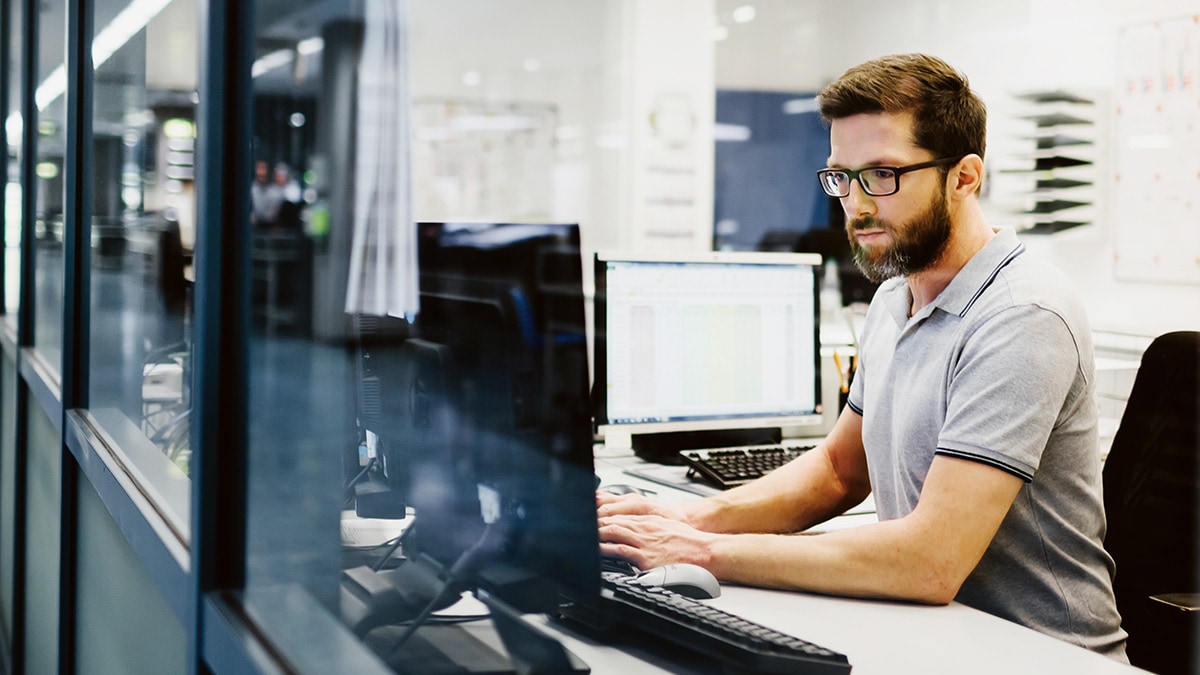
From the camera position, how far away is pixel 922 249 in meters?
1.44

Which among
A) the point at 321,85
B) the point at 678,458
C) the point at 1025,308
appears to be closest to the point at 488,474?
the point at 321,85

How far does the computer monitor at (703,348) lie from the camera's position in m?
1.93

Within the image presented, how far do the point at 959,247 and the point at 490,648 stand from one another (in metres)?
0.88

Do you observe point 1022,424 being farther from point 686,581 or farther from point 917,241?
point 686,581

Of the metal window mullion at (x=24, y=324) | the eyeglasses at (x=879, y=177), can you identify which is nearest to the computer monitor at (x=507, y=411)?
the eyeglasses at (x=879, y=177)

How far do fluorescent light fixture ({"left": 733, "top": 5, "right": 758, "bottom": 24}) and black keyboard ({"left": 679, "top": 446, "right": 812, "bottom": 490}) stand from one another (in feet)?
15.4

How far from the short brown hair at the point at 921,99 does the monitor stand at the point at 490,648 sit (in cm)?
86

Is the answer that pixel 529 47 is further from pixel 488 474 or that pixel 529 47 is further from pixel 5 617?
pixel 488 474

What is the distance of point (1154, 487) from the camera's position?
171 cm

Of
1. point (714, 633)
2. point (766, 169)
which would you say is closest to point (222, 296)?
point (714, 633)

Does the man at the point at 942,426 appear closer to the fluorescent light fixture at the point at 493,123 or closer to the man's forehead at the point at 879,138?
the man's forehead at the point at 879,138

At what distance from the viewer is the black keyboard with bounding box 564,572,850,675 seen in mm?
933

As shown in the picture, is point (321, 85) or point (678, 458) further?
point (678, 458)

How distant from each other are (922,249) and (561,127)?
16.5 ft
